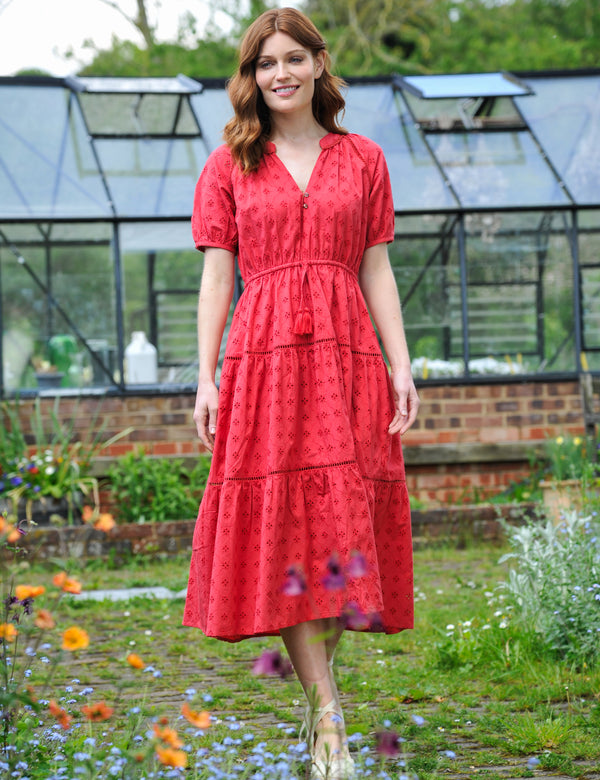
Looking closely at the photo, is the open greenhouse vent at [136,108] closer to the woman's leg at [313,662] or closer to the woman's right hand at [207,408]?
the woman's right hand at [207,408]

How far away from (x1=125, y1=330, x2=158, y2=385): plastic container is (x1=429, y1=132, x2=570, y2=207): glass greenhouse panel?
2.75 meters

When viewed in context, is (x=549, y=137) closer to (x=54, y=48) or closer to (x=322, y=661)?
(x=322, y=661)

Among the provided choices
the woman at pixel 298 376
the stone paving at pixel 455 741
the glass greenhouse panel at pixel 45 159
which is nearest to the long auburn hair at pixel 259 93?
the woman at pixel 298 376

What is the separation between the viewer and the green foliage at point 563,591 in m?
3.19

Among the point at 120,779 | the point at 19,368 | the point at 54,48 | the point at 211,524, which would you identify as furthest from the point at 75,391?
the point at 54,48

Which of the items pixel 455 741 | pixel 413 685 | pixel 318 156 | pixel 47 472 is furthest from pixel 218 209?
pixel 47 472

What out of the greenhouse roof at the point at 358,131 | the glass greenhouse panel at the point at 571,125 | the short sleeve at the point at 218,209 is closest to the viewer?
the short sleeve at the point at 218,209

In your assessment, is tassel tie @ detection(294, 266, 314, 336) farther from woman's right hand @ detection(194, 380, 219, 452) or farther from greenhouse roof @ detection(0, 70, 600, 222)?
greenhouse roof @ detection(0, 70, 600, 222)

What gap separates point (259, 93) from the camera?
2.54m

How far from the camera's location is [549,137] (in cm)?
791

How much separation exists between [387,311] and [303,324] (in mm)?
370

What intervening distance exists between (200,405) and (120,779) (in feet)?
3.34

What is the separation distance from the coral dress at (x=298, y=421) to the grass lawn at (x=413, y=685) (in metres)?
0.32

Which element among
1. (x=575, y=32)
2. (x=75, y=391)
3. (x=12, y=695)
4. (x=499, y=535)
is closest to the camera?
(x=12, y=695)
